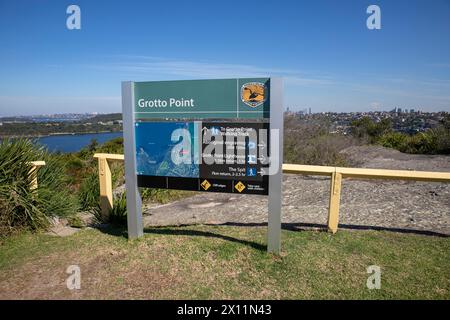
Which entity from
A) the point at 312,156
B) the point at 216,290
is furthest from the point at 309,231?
the point at 312,156

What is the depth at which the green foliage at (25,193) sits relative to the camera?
16.7ft

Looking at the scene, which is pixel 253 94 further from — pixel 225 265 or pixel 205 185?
pixel 225 265

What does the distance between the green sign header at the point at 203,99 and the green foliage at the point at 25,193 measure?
2298 millimetres

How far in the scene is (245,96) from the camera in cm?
407

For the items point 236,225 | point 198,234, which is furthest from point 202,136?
point 236,225

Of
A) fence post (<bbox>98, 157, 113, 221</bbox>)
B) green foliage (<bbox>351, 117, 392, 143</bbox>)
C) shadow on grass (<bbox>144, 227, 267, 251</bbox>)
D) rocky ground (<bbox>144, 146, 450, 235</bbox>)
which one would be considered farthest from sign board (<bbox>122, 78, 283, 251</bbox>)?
green foliage (<bbox>351, 117, 392, 143</bbox>)

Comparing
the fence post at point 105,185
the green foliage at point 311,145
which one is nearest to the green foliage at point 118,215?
the fence post at point 105,185

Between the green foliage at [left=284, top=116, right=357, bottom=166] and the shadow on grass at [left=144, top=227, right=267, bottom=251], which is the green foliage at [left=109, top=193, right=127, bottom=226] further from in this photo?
the green foliage at [left=284, top=116, right=357, bottom=166]

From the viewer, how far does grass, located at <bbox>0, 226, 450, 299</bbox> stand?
3436 millimetres

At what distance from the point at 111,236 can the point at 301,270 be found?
277 cm

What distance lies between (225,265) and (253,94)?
2001mm
